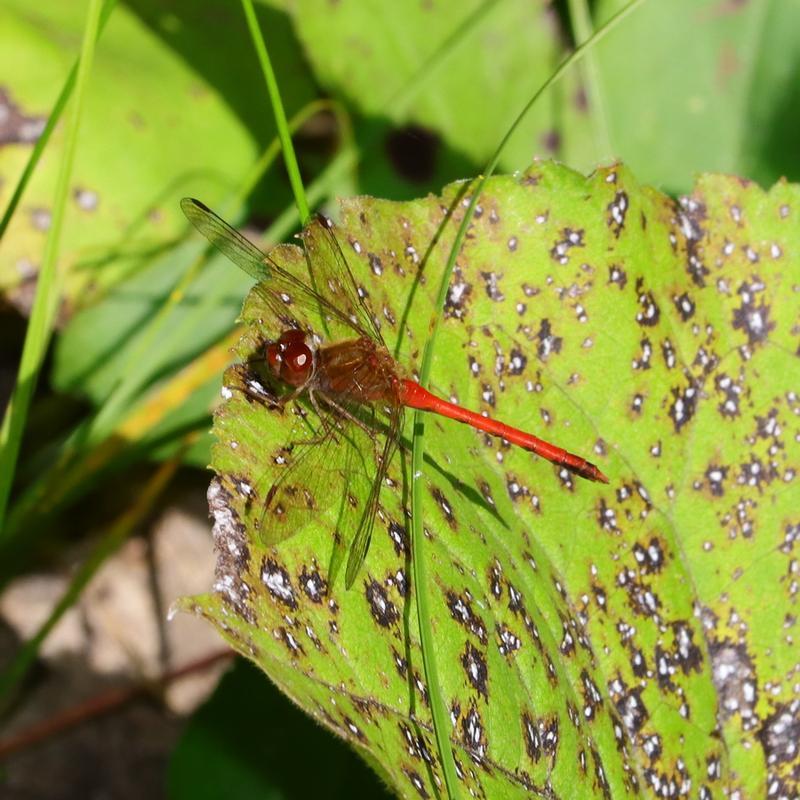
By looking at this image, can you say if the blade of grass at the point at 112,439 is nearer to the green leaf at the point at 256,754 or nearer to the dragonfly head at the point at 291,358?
the green leaf at the point at 256,754

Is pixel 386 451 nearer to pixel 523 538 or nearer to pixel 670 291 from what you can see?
pixel 523 538

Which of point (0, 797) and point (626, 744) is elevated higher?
point (626, 744)

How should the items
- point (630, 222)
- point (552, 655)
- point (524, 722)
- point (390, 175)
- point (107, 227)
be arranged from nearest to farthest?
point (524, 722) → point (552, 655) → point (630, 222) → point (107, 227) → point (390, 175)

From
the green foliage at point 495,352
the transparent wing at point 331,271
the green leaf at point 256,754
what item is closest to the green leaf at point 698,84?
the green foliage at point 495,352

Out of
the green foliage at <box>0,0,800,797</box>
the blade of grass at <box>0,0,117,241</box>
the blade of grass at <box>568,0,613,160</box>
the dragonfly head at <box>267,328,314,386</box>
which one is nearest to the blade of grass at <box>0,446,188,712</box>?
the green foliage at <box>0,0,800,797</box>

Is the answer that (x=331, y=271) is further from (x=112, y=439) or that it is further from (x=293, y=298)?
(x=112, y=439)

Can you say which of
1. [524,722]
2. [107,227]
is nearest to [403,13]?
[107,227]

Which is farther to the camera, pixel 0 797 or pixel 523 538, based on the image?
pixel 0 797
